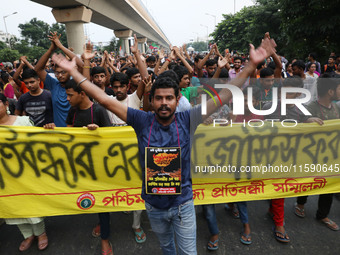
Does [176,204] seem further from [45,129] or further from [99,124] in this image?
[45,129]

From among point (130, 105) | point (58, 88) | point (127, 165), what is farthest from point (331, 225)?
point (58, 88)

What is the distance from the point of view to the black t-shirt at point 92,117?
9.74 feet

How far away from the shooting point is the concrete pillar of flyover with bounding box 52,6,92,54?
1680cm

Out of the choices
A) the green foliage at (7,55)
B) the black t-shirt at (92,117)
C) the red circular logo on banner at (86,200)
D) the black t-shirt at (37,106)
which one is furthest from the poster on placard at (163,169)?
the green foliage at (7,55)

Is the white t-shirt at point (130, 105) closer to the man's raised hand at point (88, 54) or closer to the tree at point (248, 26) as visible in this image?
the man's raised hand at point (88, 54)

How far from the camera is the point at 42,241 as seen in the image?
119 inches

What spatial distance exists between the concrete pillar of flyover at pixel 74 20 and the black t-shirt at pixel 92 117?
638 inches

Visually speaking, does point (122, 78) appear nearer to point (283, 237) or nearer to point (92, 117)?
point (92, 117)

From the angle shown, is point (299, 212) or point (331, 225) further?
point (299, 212)

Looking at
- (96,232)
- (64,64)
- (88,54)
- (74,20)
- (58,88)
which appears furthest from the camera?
(74,20)

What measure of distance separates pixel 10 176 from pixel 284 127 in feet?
10.6

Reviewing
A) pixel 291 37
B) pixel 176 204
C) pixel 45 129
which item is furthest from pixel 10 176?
pixel 291 37

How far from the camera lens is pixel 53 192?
9.80 ft

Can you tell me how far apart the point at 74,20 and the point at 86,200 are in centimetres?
1700
